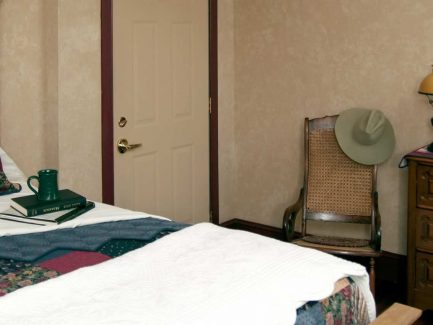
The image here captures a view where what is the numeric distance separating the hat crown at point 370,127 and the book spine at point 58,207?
6.05 feet

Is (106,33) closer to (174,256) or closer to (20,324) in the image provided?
(174,256)

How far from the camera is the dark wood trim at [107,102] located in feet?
12.3

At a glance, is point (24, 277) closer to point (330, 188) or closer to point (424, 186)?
point (424, 186)

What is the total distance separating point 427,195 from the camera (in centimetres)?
353

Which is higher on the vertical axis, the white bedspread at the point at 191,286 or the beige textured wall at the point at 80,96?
the beige textured wall at the point at 80,96

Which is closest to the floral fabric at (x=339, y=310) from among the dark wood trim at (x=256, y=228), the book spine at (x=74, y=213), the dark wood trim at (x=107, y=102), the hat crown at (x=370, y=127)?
the book spine at (x=74, y=213)

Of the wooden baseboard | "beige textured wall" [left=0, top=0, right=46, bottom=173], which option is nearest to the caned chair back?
the wooden baseboard

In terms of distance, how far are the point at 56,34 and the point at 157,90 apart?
0.83m

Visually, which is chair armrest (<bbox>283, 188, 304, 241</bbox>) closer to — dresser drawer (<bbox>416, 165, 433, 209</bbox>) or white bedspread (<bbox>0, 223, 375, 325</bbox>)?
dresser drawer (<bbox>416, 165, 433, 209</bbox>)

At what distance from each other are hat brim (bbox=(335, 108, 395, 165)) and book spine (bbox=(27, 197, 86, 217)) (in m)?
1.83

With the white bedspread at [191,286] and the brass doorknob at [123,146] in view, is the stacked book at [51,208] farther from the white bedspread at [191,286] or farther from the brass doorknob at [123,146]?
the brass doorknob at [123,146]

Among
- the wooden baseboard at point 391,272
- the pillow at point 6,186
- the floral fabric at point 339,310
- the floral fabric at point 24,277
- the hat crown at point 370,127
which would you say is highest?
the hat crown at point 370,127

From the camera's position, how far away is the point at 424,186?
3.54 m

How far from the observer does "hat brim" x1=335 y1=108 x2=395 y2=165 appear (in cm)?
388
